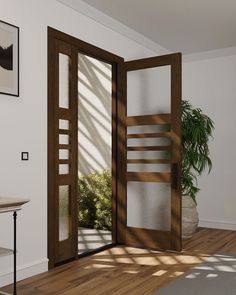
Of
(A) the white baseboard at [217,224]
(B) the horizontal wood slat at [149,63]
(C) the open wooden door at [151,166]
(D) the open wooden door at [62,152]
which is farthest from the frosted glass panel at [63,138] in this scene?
(A) the white baseboard at [217,224]

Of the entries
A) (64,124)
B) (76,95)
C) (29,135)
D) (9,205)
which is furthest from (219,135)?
(9,205)

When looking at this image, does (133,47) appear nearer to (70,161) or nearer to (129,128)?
(129,128)

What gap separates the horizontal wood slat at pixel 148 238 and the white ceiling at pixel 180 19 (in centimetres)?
268

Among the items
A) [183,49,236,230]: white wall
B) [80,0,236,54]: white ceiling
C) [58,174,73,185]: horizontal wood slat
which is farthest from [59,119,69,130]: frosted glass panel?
[183,49,236,230]: white wall

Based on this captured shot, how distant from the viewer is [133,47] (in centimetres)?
514

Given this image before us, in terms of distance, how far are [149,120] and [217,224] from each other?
2.33 m

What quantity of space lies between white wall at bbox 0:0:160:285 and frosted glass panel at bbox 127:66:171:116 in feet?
4.39

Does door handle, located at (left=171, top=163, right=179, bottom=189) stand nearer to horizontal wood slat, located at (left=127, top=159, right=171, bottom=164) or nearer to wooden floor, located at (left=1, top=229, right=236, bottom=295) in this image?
horizontal wood slat, located at (left=127, top=159, right=171, bottom=164)

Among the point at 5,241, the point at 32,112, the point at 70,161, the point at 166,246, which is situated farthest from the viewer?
the point at 166,246

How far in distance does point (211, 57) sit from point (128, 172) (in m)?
2.59

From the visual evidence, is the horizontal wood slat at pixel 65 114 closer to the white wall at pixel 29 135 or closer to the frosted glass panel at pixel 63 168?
the white wall at pixel 29 135

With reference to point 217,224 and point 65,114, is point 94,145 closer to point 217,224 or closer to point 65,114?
point 217,224

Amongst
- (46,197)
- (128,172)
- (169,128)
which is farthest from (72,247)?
(169,128)

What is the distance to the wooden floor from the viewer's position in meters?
3.05
